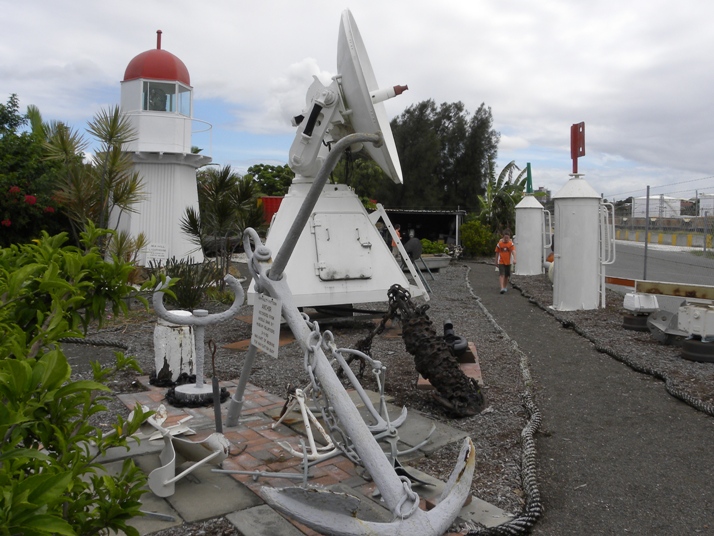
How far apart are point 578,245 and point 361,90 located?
5.28 m

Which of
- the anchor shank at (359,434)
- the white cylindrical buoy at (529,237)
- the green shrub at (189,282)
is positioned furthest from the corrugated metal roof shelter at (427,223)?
the anchor shank at (359,434)

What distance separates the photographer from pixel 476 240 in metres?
25.2

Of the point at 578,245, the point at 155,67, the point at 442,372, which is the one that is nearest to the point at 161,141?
the point at 155,67

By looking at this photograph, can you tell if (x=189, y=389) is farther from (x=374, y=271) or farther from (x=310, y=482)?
(x=374, y=271)

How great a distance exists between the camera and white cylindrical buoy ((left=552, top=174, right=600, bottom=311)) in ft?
34.9

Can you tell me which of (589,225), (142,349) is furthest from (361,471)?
(589,225)

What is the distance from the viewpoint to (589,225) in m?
10.6

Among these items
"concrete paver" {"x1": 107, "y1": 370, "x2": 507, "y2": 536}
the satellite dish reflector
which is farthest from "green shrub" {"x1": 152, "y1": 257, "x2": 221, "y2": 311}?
"concrete paver" {"x1": 107, "y1": 370, "x2": 507, "y2": 536}

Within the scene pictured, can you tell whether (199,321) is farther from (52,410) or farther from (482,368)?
(482,368)

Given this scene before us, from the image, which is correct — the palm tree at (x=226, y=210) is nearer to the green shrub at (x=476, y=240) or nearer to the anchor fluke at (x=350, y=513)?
the anchor fluke at (x=350, y=513)

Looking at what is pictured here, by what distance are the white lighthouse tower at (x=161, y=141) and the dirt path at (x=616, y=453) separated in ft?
39.8

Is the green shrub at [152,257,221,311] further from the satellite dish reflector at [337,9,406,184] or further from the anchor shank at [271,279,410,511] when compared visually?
the anchor shank at [271,279,410,511]

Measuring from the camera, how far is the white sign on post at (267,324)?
11.4 feet

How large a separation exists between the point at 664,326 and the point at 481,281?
336 inches
